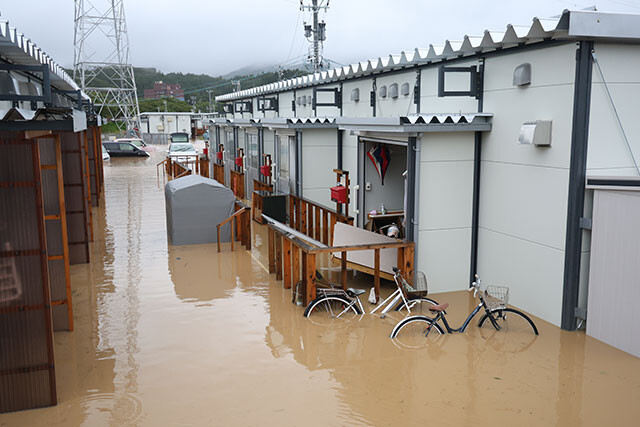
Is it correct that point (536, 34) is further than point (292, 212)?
No

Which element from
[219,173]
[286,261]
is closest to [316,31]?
[219,173]

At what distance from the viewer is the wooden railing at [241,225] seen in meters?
13.8

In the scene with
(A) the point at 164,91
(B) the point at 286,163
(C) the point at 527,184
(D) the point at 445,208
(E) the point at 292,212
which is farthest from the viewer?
(A) the point at 164,91

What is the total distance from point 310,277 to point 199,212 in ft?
19.5

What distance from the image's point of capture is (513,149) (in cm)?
897

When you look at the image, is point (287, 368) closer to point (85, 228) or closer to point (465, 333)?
point (465, 333)

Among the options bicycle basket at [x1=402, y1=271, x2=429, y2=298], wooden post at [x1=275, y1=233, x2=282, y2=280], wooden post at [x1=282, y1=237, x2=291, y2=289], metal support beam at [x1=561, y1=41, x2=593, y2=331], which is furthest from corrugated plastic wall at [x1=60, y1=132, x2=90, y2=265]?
metal support beam at [x1=561, y1=41, x2=593, y2=331]

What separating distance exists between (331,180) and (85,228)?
6.49 metres

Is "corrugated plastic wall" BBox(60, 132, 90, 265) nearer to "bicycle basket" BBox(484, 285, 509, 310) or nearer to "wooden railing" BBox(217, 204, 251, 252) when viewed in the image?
"wooden railing" BBox(217, 204, 251, 252)

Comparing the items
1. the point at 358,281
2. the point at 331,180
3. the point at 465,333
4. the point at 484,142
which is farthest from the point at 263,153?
the point at 465,333

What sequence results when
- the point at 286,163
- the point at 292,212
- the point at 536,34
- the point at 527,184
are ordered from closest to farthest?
the point at 536,34 < the point at 527,184 < the point at 292,212 < the point at 286,163

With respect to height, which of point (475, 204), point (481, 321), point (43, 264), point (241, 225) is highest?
point (475, 204)

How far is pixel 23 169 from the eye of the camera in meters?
5.95

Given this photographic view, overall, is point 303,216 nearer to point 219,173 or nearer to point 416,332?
point 416,332
